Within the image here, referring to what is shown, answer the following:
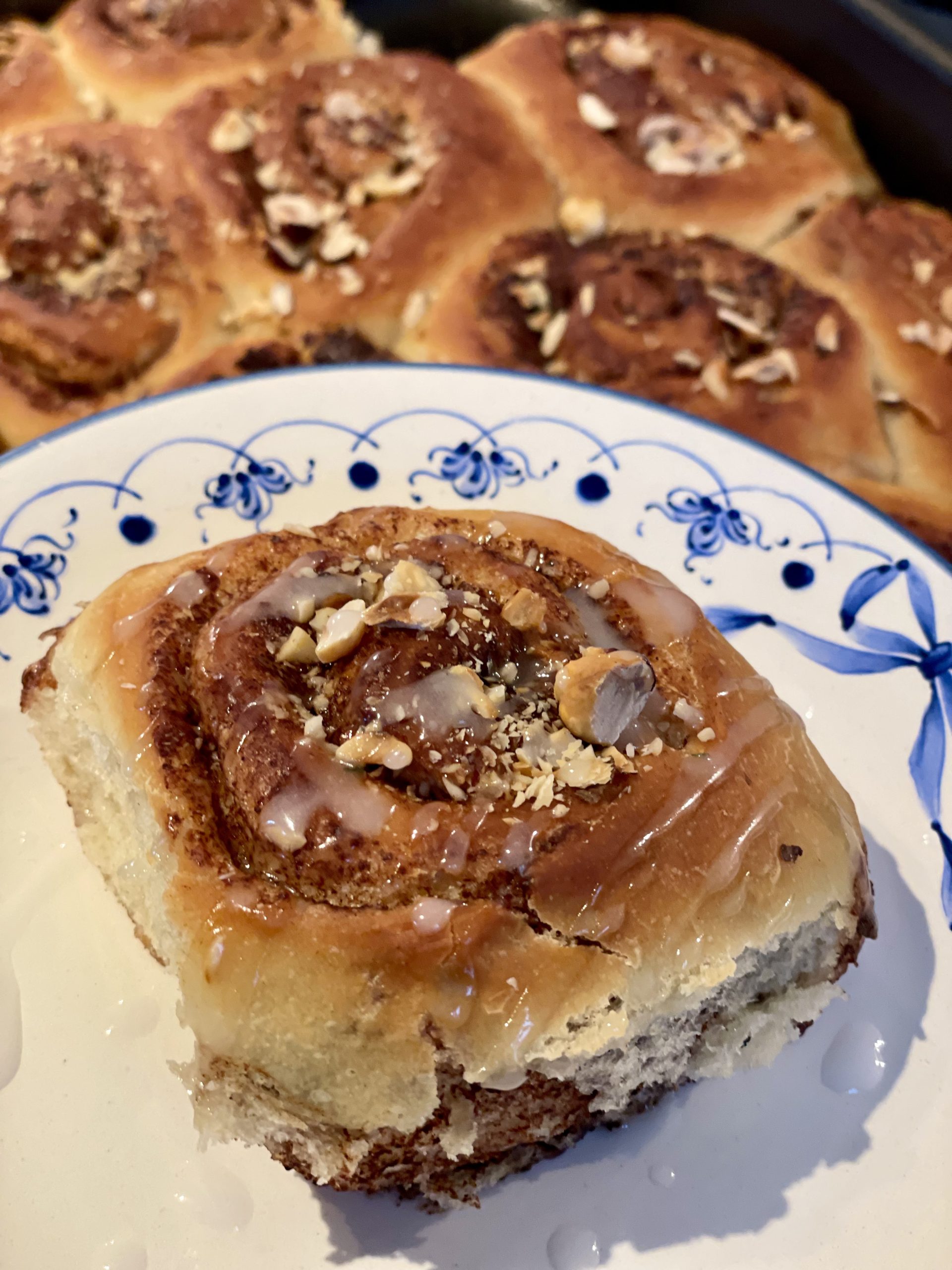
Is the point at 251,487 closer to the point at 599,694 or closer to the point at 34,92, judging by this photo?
the point at 599,694

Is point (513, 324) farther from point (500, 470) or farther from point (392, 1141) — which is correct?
point (392, 1141)

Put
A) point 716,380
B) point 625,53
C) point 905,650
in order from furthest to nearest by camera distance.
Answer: point 625,53
point 716,380
point 905,650

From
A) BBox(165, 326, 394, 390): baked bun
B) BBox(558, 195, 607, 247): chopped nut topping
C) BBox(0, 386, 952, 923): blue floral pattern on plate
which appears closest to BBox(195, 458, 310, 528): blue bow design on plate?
BBox(0, 386, 952, 923): blue floral pattern on plate

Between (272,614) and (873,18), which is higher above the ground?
(873,18)

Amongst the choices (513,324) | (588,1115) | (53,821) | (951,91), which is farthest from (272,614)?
(951,91)


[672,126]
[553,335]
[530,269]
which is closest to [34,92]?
[530,269]

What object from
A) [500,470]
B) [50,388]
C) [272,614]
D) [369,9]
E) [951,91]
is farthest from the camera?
[369,9]

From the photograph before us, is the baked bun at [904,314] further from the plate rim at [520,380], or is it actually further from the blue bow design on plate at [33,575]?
the blue bow design on plate at [33,575]
